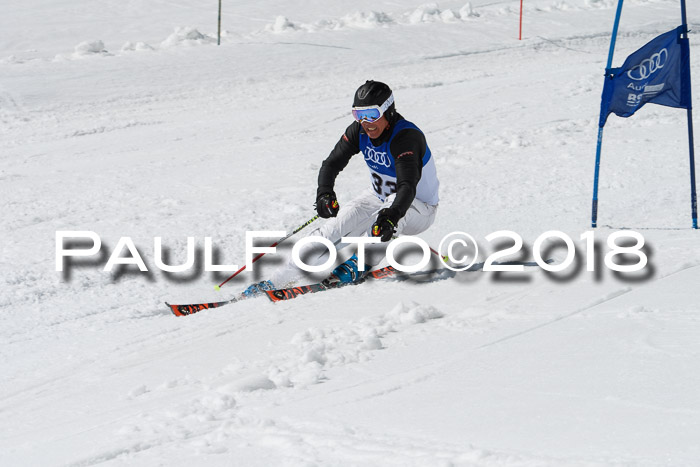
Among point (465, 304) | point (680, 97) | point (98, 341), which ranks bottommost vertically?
point (98, 341)

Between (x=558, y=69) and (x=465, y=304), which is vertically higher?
(x=558, y=69)

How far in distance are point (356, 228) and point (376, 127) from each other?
33.7 inches

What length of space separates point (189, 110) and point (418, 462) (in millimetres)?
10596

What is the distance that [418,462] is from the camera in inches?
109

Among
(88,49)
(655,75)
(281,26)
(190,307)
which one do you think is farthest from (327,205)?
(281,26)

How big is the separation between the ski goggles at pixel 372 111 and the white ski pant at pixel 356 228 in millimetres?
672

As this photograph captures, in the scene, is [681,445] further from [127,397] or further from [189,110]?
[189,110]

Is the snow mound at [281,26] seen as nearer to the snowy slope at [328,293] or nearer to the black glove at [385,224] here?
the snowy slope at [328,293]

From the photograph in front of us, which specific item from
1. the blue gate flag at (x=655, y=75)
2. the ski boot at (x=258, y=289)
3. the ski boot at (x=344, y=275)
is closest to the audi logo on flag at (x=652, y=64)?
the blue gate flag at (x=655, y=75)

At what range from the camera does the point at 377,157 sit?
19.8 ft

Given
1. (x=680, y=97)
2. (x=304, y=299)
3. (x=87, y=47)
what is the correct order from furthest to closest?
(x=87, y=47), (x=680, y=97), (x=304, y=299)

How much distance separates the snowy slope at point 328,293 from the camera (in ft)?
10.2

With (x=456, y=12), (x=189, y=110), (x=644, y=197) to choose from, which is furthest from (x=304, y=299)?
(x=456, y=12)

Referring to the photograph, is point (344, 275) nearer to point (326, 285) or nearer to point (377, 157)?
point (326, 285)
